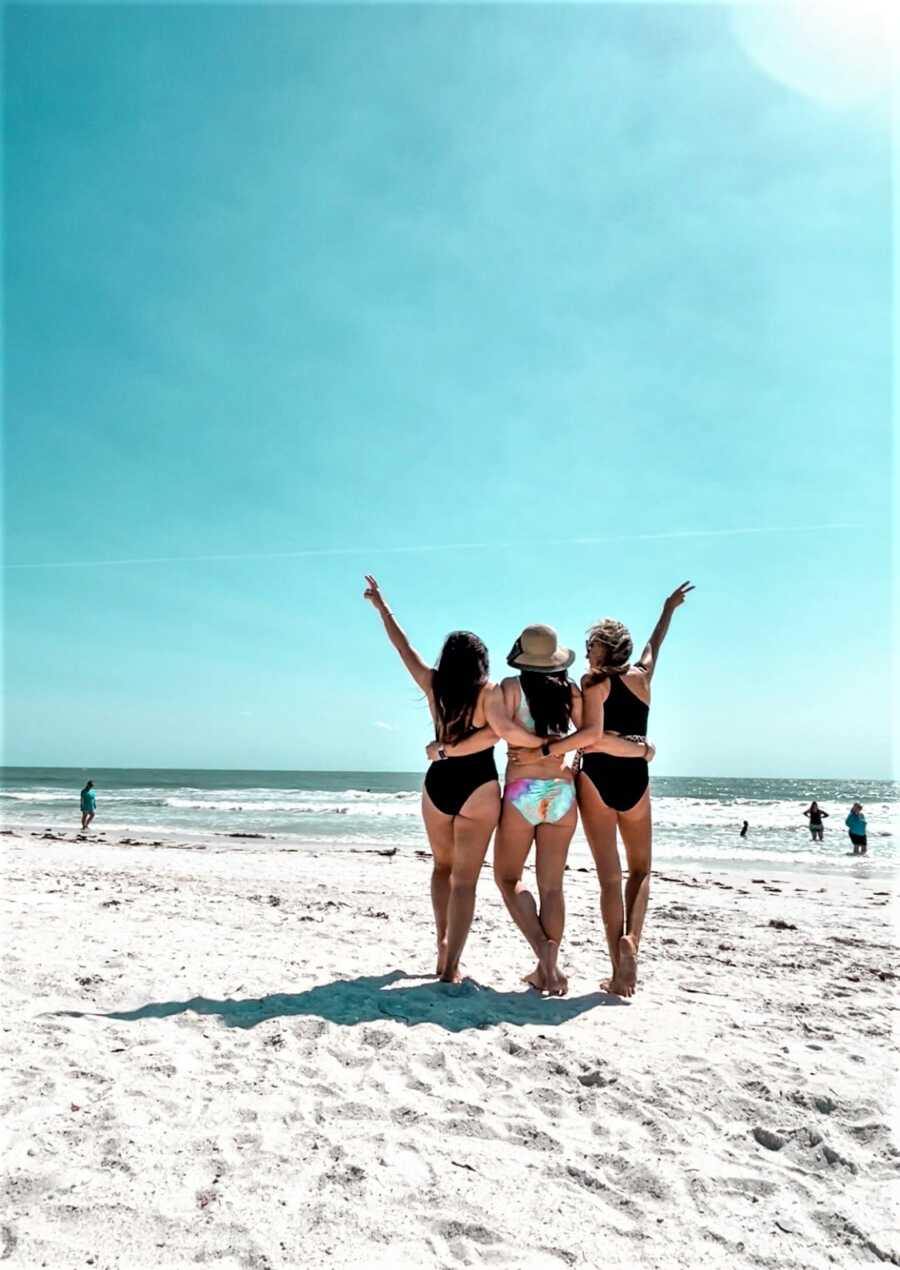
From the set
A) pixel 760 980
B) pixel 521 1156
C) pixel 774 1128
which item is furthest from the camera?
pixel 760 980

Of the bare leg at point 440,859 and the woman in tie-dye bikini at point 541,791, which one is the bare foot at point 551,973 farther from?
the bare leg at point 440,859

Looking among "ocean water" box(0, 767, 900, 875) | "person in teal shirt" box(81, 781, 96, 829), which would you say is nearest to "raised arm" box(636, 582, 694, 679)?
"ocean water" box(0, 767, 900, 875)

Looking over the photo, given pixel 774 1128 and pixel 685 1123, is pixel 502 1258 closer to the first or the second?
pixel 685 1123

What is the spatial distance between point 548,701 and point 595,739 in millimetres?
362

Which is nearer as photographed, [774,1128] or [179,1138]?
[179,1138]

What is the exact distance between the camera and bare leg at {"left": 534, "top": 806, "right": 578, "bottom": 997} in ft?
14.8

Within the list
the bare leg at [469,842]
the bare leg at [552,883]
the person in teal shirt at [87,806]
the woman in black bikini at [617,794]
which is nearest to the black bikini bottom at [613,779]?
the woman in black bikini at [617,794]

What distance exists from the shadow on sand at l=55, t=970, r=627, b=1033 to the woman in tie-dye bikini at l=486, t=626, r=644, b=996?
0.96 ft

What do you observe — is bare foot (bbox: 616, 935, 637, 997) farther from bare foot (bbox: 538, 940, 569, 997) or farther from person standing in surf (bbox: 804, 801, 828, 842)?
person standing in surf (bbox: 804, 801, 828, 842)

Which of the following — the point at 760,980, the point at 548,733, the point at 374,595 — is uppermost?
the point at 374,595

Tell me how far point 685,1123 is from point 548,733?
6.81 ft

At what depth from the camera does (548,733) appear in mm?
4488

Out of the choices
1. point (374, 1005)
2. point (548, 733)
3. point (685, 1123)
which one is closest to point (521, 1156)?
point (685, 1123)

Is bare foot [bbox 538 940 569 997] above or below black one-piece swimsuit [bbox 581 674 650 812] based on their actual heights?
below
